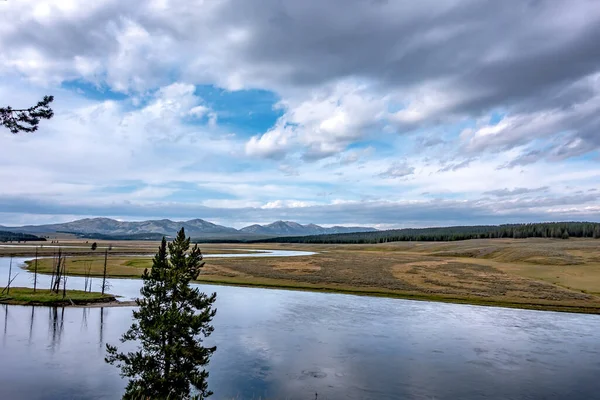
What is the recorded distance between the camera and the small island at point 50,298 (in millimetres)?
52375

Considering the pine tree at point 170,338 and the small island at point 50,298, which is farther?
the small island at point 50,298

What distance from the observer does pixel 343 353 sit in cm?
3241

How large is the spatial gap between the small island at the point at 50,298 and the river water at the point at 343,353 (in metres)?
2.67

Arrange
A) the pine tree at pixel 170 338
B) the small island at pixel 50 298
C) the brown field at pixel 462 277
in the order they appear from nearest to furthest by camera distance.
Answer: the pine tree at pixel 170 338
the small island at pixel 50 298
the brown field at pixel 462 277

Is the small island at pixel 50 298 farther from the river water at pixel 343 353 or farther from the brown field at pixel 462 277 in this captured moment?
the brown field at pixel 462 277

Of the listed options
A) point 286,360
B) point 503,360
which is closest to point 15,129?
point 286,360

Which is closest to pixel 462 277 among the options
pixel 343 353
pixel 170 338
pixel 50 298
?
pixel 343 353

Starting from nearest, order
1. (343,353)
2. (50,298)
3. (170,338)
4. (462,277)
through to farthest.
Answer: (170,338)
(343,353)
(50,298)
(462,277)

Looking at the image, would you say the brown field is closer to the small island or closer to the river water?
the river water

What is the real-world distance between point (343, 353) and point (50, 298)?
4102 cm

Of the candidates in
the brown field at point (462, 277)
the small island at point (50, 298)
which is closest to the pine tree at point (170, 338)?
the small island at point (50, 298)

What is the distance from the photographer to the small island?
5238cm

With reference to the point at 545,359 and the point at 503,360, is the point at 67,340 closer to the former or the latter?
the point at 503,360

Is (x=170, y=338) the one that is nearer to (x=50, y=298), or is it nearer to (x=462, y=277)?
(x=50, y=298)
